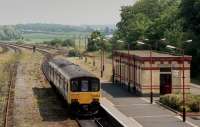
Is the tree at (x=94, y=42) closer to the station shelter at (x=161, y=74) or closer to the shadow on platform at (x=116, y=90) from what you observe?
the shadow on platform at (x=116, y=90)

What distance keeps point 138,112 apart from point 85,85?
430cm

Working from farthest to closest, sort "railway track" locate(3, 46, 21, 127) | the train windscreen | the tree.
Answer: the tree
the train windscreen
"railway track" locate(3, 46, 21, 127)

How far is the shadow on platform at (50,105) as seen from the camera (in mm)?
38188

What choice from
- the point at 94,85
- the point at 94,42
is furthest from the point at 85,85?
the point at 94,42

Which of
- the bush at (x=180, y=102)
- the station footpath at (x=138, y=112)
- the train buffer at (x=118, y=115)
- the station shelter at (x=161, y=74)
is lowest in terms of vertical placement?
the station footpath at (x=138, y=112)

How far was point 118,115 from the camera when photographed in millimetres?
36625

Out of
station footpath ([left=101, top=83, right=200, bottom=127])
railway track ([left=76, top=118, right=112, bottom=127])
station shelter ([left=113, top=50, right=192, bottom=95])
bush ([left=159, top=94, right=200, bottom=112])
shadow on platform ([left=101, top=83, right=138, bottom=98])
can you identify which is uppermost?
station shelter ([left=113, top=50, right=192, bottom=95])

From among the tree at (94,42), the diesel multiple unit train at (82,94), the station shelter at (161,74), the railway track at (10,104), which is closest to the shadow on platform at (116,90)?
the station shelter at (161,74)

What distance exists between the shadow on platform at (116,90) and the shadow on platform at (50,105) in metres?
5.05

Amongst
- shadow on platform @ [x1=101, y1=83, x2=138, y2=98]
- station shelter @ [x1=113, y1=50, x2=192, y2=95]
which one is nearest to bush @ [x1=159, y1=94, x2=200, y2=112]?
station shelter @ [x1=113, y1=50, x2=192, y2=95]

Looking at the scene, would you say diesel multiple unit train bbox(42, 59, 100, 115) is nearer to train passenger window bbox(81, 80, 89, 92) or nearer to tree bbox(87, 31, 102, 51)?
train passenger window bbox(81, 80, 89, 92)

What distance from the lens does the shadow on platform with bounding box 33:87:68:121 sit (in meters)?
38.2

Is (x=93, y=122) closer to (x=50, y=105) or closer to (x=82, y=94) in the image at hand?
(x=82, y=94)

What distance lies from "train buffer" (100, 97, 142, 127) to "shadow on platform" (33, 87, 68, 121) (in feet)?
10.0
